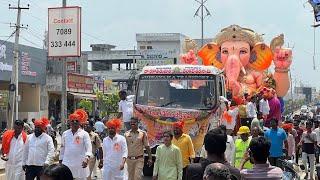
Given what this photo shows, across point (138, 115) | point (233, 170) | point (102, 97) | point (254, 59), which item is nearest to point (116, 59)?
point (102, 97)

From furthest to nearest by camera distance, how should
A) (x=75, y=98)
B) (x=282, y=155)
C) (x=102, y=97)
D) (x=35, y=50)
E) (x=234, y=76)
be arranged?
(x=102, y=97) → (x=75, y=98) → (x=35, y=50) → (x=234, y=76) → (x=282, y=155)

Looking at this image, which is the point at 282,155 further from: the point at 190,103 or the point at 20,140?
the point at 20,140

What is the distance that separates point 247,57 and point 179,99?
930cm

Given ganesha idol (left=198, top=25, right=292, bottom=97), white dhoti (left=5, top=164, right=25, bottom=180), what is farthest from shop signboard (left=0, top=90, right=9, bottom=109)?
white dhoti (left=5, top=164, right=25, bottom=180)

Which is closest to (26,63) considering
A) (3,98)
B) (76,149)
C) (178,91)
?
(3,98)

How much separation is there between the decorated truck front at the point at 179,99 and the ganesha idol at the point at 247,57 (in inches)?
273

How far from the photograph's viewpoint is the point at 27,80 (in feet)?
124

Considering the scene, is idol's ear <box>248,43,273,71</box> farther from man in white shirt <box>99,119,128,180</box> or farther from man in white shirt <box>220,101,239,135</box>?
man in white shirt <box>99,119,128,180</box>

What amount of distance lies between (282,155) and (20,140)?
4.93m

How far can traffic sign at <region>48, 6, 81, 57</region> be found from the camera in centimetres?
1777

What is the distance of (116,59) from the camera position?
309ft

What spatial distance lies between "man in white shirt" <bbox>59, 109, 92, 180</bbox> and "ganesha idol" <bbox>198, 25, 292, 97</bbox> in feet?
38.8

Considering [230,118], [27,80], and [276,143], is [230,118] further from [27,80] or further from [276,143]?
[27,80]

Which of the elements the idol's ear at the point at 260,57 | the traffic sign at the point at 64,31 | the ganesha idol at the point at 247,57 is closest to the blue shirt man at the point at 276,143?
the traffic sign at the point at 64,31
